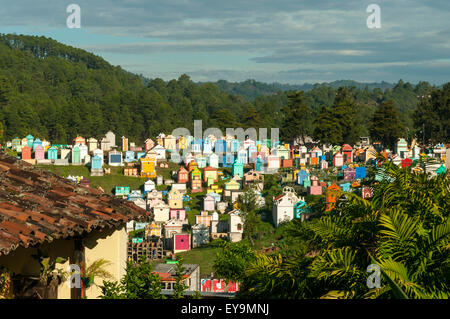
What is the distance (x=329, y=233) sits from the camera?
525 centimetres

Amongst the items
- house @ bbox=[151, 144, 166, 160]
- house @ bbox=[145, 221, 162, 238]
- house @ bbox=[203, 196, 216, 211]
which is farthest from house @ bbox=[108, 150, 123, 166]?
house @ bbox=[145, 221, 162, 238]

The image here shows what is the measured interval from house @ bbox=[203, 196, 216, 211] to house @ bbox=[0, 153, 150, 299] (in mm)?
29362

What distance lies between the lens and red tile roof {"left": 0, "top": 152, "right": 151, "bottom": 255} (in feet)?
13.9

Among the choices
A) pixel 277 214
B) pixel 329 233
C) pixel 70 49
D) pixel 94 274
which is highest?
pixel 70 49

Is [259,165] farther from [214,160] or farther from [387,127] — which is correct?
[387,127]

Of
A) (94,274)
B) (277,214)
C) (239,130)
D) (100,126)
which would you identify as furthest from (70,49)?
(94,274)

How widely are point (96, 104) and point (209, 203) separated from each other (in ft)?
154

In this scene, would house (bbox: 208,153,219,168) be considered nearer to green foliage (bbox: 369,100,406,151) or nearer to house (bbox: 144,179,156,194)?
house (bbox: 144,179,156,194)

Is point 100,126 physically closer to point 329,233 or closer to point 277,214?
point 277,214

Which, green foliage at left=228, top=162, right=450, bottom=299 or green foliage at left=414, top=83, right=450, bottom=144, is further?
green foliage at left=414, top=83, right=450, bottom=144
